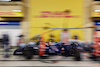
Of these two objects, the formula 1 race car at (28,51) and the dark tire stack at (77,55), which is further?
the formula 1 race car at (28,51)

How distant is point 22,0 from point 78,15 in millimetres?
5540

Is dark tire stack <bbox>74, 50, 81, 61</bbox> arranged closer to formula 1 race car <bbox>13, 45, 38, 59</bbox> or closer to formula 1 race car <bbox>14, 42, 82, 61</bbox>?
formula 1 race car <bbox>14, 42, 82, 61</bbox>

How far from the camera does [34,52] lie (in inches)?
313

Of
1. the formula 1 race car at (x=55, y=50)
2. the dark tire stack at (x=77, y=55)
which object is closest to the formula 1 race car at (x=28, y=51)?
the formula 1 race car at (x=55, y=50)

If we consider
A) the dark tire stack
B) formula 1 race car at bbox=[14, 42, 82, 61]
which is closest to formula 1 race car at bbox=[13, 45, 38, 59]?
formula 1 race car at bbox=[14, 42, 82, 61]

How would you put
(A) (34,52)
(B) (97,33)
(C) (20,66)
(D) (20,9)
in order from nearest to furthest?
(C) (20,66), (B) (97,33), (A) (34,52), (D) (20,9)

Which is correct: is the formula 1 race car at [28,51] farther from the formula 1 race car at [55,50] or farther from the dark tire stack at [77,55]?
the dark tire stack at [77,55]

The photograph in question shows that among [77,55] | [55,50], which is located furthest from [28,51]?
[77,55]

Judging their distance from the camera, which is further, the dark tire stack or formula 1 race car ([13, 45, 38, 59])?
formula 1 race car ([13, 45, 38, 59])

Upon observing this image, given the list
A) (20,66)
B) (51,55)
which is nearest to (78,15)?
(51,55)

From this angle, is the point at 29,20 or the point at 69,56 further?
the point at 29,20

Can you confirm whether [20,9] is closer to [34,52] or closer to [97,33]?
[34,52]

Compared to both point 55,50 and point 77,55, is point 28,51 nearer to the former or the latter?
point 55,50

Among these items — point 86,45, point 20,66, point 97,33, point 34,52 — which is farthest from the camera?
point 86,45
